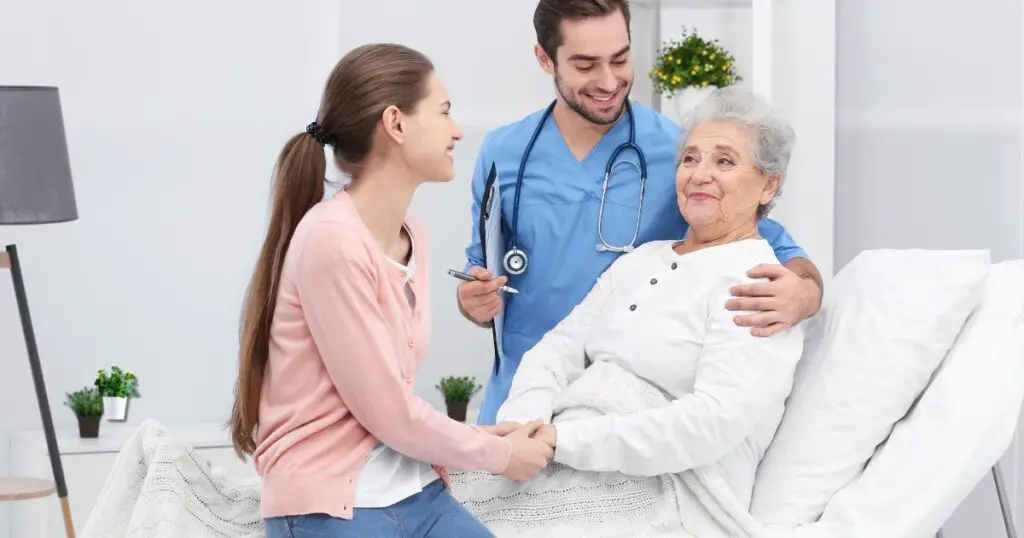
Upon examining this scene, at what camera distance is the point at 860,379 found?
2.17 m

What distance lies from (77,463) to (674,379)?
2097mm

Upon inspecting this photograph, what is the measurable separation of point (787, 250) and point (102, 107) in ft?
8.06

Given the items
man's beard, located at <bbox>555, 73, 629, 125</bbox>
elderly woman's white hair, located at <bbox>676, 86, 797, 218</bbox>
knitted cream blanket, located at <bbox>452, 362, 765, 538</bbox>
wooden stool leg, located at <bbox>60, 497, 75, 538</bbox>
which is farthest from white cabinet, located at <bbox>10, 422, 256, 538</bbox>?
elderly woman's white hair, located at <bbox>676, 86, 797, 218</bbox>

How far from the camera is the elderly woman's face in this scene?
2.21 m

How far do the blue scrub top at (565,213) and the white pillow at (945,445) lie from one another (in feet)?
1.89

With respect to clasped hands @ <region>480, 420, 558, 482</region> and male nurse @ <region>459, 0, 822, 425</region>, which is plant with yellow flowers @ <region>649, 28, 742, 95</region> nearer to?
male nurse @ <region>459, 0, 822, 425</region>

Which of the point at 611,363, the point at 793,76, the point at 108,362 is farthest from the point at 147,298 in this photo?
the point at 611,363

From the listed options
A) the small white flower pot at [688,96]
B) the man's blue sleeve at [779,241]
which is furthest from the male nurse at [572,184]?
the small white flower pot at [688,96]

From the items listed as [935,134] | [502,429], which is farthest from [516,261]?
[935,134]

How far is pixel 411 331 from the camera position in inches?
67.6

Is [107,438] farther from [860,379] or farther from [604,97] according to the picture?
[860,379]

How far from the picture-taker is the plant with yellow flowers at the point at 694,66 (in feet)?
12.7

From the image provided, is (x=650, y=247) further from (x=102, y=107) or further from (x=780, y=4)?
(x=102, y=107)

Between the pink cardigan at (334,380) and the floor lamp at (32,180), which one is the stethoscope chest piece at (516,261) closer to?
the pink cardigan at (334,380)
